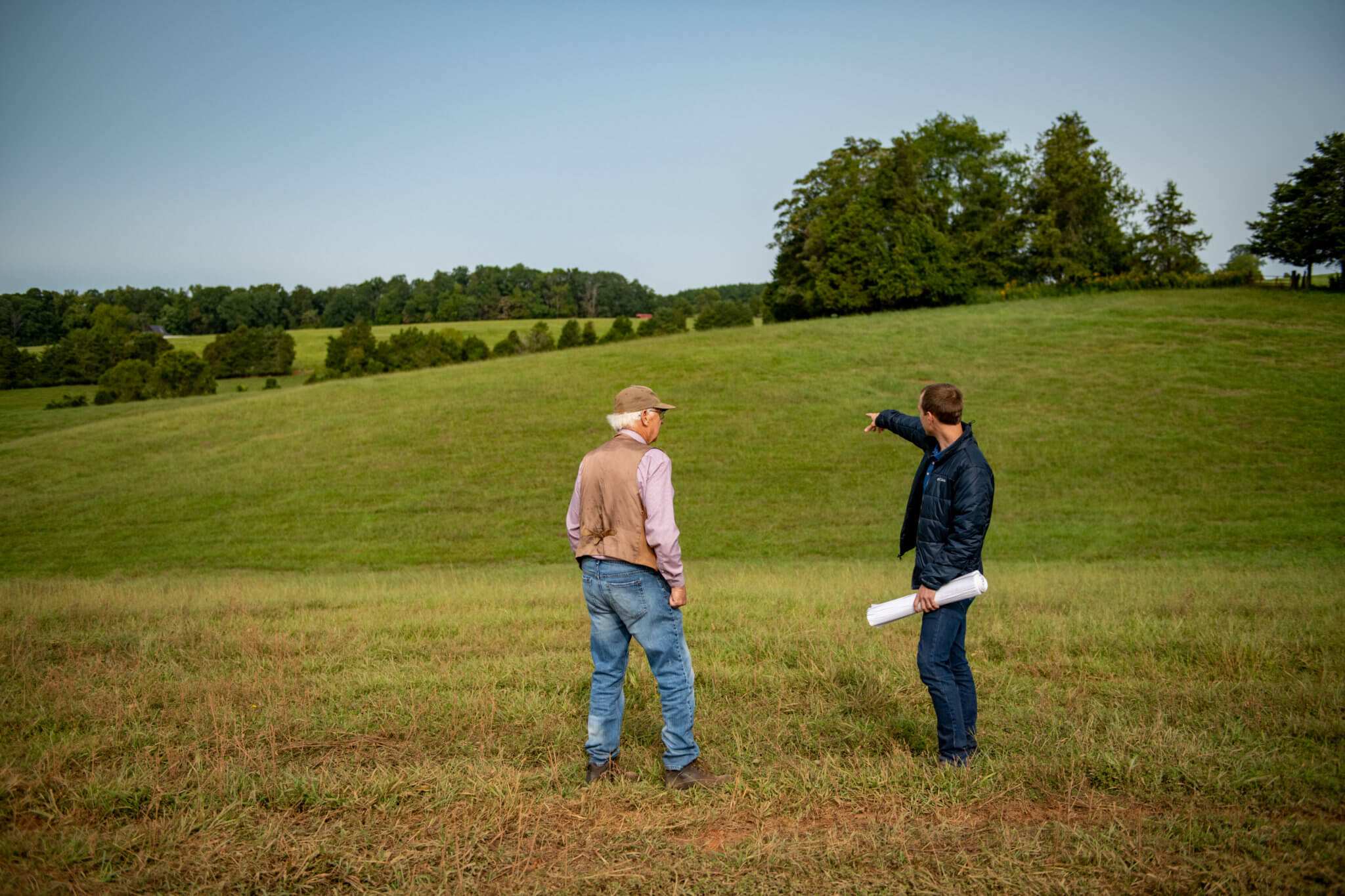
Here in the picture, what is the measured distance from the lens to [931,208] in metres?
65.2

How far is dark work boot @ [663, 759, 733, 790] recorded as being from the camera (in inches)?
177

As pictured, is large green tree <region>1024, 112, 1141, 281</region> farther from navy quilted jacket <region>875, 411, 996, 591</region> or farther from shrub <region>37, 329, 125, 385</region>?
shrub <region>37, 329, 125, 385</region>

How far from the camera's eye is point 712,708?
5832 mm

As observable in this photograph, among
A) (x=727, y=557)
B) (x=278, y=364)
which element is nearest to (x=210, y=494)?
(x=727, y=557)

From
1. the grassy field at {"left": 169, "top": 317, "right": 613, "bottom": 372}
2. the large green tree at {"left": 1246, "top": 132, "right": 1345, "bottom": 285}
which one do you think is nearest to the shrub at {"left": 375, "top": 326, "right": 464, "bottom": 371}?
the grassy field at {"left": 169, "top": 317, "right": 613, "bottom": 372}

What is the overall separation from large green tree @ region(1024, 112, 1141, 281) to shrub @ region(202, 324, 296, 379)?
66918mm

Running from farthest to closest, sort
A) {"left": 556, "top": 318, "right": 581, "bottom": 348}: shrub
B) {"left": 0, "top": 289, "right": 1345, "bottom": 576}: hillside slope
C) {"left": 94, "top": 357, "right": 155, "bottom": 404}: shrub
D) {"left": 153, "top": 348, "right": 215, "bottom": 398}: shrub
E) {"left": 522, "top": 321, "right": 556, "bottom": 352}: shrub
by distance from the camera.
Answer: {"left": 522, "top": 321, "right": 556, "bottom": 352}: shrub
{"left": 556, "top": 318, "right": 581, "bottom": 348}: shrub
{"left": 153, "top": 348, "right": 215, "bottom": 398}: shrub
{"left": 94, "top": 357, "right": 155, "bottom": 404}: shrub
{"left": 0, "top": 289, "right": 1345, "bottom": 576}: hillside slope

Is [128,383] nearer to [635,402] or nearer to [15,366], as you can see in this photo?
[15,366]

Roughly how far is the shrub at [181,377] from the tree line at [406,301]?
3153 cm

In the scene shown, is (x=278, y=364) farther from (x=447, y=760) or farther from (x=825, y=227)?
(x=447, y=760)

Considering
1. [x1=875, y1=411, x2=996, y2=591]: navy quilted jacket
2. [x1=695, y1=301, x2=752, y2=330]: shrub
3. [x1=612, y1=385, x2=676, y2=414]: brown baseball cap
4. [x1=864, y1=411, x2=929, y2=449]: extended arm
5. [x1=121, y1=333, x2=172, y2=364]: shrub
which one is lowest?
[x1=875, y1=411, x2=996, y2=591]: navy quilted jacket

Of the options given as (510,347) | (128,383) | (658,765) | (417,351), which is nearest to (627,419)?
(658,765)

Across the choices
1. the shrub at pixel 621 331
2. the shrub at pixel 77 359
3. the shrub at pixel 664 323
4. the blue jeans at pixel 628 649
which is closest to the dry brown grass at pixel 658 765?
the blue jeans at pixel 628 649

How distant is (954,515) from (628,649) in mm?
2177
